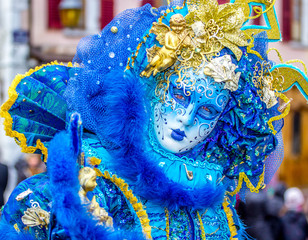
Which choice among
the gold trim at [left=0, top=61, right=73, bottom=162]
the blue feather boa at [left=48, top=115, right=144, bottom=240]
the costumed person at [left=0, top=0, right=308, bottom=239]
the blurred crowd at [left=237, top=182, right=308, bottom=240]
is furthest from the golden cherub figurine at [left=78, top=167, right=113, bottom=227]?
the blurred crowd at [left=237, top=182, right=308, bottom=240]

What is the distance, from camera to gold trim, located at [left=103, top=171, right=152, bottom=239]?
228cm

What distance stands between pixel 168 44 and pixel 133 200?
0.59m

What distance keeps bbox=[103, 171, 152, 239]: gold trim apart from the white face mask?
0.22 meters

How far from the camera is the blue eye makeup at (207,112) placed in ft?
7.76

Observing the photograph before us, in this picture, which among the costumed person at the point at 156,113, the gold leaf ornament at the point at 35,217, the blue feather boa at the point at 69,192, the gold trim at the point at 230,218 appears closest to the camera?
the blue feather boa at the point at 69,192

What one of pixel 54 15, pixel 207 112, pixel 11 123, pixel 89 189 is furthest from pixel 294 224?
pixel 54 15

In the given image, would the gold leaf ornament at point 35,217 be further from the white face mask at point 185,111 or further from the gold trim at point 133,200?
the white face mask at point 185,111

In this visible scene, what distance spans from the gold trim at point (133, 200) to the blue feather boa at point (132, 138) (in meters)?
0.03

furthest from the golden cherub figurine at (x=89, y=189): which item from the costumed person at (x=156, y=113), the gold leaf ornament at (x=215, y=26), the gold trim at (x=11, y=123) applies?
the gold leaf ornament at (x=215, y=26)

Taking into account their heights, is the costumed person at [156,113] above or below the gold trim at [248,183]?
Answer: above

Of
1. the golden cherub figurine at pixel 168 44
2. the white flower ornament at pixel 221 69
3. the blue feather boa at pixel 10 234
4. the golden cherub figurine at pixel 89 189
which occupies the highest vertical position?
the golden cherub figurine at pixel 168 44

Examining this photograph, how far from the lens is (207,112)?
2379 mm

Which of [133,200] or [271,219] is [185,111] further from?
[271,219]

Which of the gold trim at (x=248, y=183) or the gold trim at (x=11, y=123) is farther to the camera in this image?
the gold trim at (x=248, y=183)
